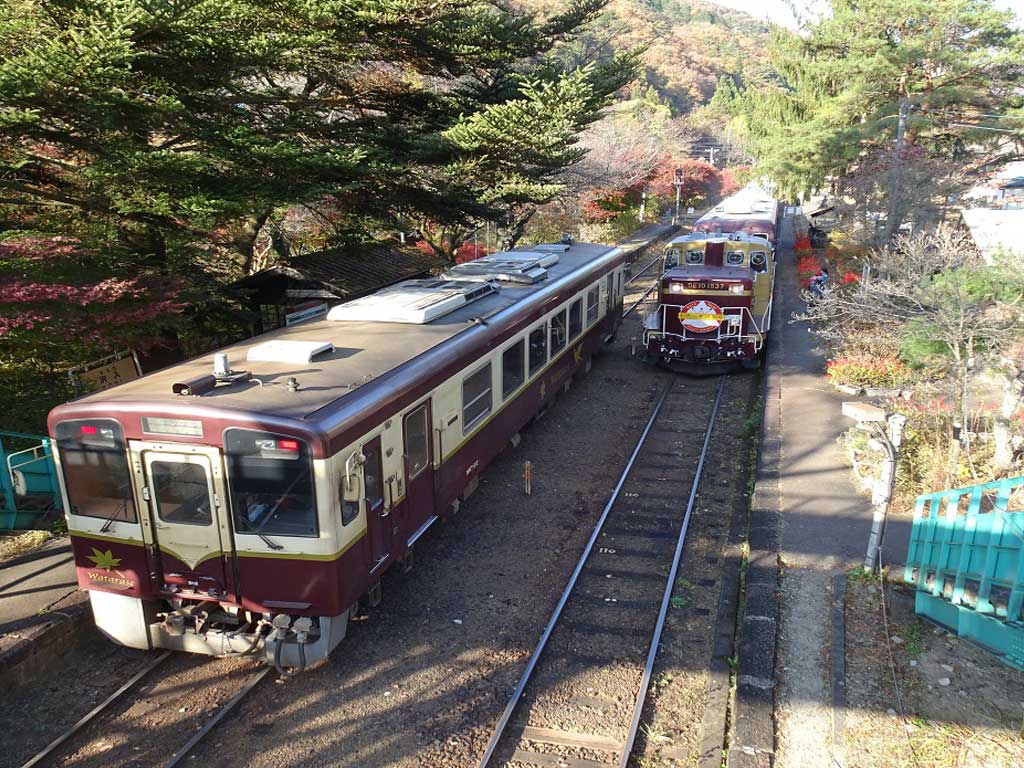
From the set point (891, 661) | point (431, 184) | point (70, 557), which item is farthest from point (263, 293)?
point (891, 661)

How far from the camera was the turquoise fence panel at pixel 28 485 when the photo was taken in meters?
9.72

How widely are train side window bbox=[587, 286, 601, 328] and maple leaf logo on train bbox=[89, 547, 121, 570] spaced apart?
10.9 metres

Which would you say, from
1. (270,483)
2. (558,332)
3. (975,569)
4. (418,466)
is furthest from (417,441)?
(558,332)

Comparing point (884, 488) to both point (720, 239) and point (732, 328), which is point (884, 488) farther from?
point (720, 239)

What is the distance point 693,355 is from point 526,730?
11.9m

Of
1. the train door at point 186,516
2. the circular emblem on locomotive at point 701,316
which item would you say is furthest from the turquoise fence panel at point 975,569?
the circular emblem on locomotive at point 701,316

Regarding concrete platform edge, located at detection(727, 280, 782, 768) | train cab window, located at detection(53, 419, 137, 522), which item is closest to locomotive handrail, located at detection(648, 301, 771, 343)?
concrete platform edge, located at detection(727, 280, 782, 768)

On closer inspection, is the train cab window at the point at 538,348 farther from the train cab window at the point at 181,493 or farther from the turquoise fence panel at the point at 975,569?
the train cab window at the point at 181,493

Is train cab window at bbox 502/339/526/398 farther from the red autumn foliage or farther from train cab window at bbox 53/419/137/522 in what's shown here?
the red autumn foliage

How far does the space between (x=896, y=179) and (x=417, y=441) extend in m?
16.9

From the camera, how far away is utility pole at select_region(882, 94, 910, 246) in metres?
19.5

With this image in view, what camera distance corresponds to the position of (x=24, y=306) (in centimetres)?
982

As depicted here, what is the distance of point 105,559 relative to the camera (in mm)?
7305

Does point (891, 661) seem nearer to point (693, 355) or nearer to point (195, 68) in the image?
point (693, 355)
